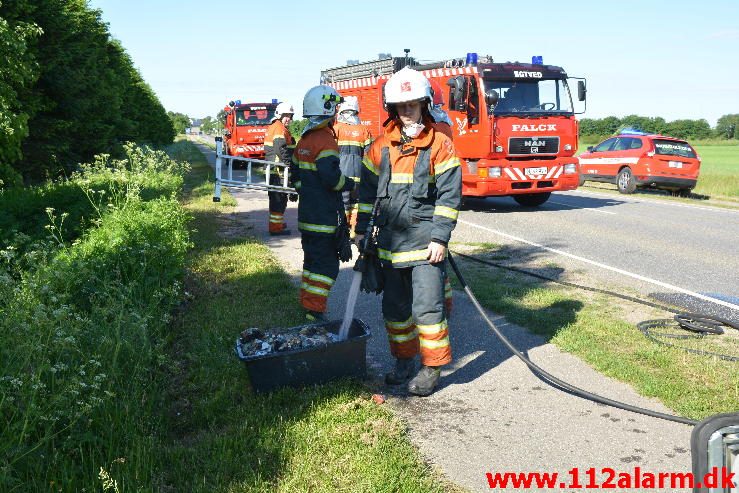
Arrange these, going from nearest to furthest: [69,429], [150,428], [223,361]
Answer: [69,429] → [150,428] → [223,361]

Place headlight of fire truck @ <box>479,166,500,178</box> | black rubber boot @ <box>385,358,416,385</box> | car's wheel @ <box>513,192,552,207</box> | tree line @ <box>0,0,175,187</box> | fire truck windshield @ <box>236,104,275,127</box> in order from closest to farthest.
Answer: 1. black rubber boot @ <box>385,358,416,385</box>
2. tree line @ <box>0,0,175,187</box>
3. headlight of fire truck @ <box>479,166,500,178</box>
4. car's wheel @ <box>513,192,552,207</box>
5. fire truck windshield @ <box>236,104,275,127</box>

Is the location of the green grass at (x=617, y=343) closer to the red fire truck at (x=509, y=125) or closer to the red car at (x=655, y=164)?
the red fire truck at (x=509, y=125)

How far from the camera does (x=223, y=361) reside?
457 cm

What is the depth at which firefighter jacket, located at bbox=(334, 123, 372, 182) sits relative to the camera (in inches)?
309

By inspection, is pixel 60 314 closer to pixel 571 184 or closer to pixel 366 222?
pixel 366 222

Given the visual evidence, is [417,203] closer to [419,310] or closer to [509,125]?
[419,310]

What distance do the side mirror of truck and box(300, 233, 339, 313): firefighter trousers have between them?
801cm

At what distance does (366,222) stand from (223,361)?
4.58 feet

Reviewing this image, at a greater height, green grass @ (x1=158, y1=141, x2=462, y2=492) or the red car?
the red car

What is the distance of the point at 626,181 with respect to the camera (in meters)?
19.4

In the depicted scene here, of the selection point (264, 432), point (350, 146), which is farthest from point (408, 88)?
point (350, 146)

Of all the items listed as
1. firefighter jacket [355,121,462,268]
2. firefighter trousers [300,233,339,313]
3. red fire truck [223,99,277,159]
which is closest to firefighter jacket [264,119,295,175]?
firefighter trousers [300,233,339,313]

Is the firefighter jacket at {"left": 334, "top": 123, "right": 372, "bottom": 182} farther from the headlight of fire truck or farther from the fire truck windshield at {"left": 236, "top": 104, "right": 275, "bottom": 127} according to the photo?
the fire truck windshield at {"left": 236, "top": 104, "right": 275, "bottom": 127}

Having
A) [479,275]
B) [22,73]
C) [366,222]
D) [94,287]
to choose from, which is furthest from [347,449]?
[22,73]
